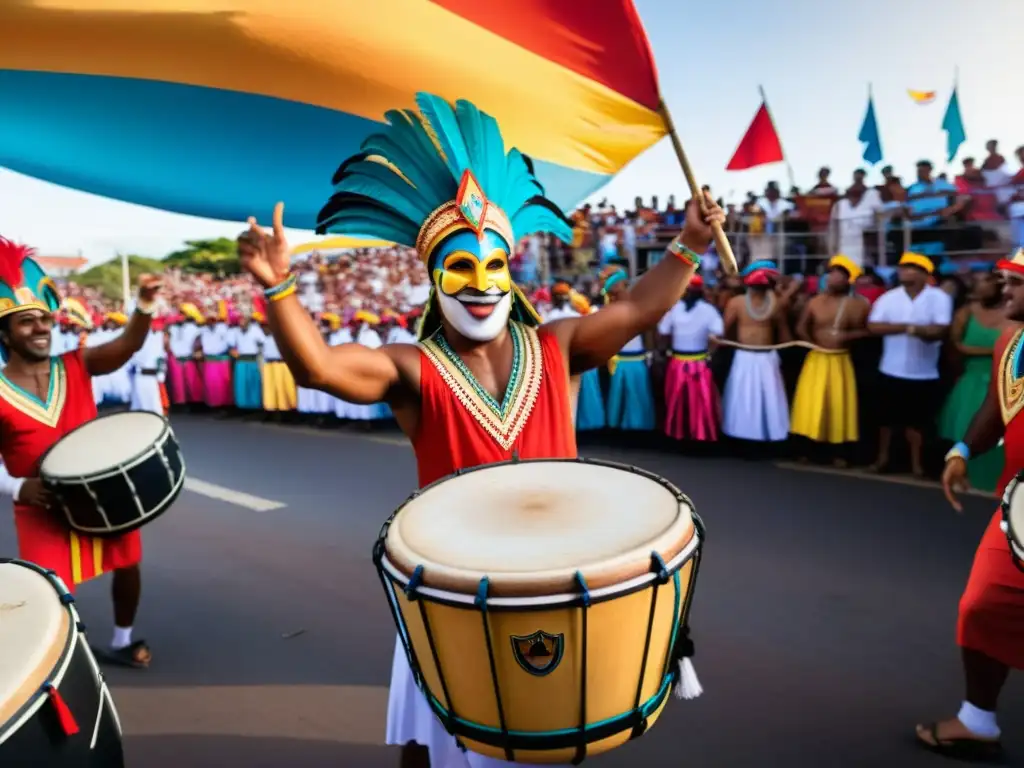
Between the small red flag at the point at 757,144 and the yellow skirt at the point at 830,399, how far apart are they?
2392 millimetres

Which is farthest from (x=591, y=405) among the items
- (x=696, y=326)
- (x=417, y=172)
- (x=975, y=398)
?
(x=417, y=172)

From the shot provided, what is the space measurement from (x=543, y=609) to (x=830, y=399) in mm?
6081

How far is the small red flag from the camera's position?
520 cm

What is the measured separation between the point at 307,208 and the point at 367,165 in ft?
5.86

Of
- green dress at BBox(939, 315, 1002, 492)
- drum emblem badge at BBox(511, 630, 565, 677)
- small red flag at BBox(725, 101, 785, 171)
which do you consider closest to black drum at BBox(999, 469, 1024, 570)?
drum emblem badge at BBox(511, 630, 565, 677)

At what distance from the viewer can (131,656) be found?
388 centimetres

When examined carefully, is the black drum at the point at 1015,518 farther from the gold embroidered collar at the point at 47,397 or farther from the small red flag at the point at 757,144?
the gold embroidered collar at the point at 47,397

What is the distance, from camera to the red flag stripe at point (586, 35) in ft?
8.42

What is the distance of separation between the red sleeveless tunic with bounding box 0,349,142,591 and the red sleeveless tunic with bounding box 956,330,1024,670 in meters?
3.50

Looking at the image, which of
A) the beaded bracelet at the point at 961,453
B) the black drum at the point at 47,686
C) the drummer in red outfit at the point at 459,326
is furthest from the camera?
the beaded bracelet at the point at 961,453

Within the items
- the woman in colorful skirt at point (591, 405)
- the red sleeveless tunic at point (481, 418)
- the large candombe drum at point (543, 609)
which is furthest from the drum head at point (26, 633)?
the woman in colorful skirt at point (591, 405)

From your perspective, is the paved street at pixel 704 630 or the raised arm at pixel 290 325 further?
the paved street at pixel 704 630

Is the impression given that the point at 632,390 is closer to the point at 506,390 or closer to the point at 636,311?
the point at 636,311

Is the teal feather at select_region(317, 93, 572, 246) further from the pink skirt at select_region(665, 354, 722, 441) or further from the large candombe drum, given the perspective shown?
the pink skirt at select_region(665, 354, 722, 441)
